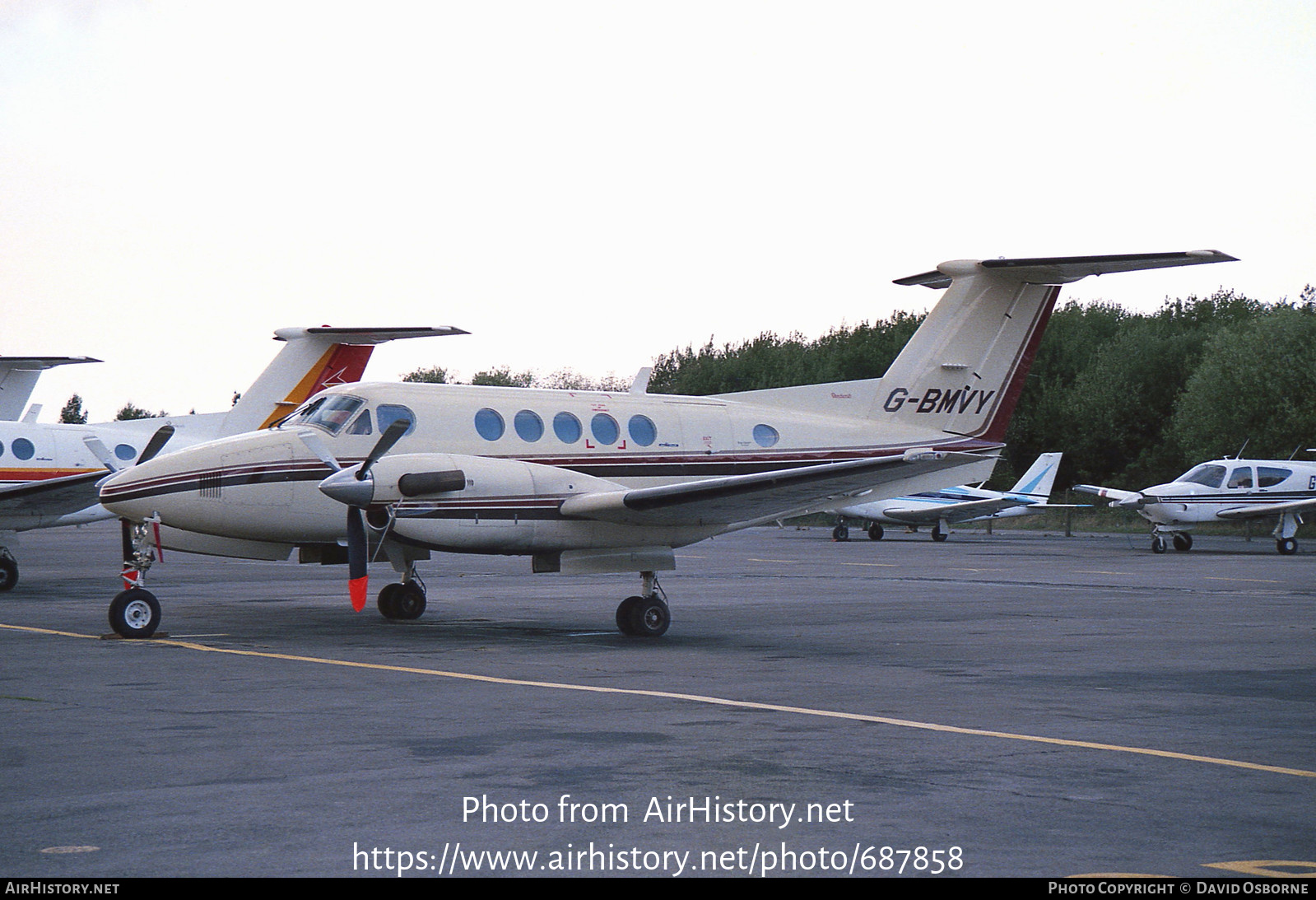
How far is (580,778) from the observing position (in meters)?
6.86

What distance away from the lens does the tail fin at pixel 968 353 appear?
18.6 metres

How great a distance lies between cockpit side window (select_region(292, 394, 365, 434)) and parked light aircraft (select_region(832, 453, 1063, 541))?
31.0 m

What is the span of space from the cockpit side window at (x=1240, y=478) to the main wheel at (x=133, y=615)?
34.4m

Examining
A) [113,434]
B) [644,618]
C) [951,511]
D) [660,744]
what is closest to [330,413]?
[644,618]

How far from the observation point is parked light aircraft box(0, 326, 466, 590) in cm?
2117

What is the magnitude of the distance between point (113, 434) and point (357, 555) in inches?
529

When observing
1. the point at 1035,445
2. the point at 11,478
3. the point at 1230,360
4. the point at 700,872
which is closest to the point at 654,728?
the point at 700,872

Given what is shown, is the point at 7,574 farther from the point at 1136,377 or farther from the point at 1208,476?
the point at 1136,377

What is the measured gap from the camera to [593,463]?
16.4 m

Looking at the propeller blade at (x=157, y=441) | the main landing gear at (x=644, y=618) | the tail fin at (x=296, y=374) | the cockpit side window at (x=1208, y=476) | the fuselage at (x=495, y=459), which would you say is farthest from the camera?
the cockpit side window at (x=1208, y=476)

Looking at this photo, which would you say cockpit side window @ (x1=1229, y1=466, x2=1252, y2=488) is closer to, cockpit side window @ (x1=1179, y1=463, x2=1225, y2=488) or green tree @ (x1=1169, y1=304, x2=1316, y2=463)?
cockpit side window @ (x1=1179, y1=463, x2=1225, y2=488)

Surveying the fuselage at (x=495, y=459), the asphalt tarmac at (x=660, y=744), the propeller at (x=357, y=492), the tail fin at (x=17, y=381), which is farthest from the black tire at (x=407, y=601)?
the tail fin at (x=17, y=381)

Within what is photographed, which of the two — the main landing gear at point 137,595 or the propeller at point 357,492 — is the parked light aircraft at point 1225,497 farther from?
the main landing gear at point 137,595
